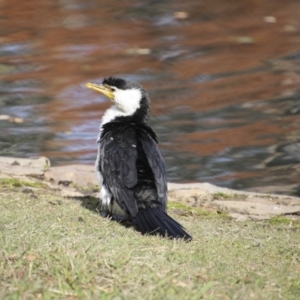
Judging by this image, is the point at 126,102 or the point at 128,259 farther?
the point at 126,102

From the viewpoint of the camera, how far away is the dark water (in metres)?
10.7

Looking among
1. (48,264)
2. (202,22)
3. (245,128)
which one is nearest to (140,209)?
(48,264)

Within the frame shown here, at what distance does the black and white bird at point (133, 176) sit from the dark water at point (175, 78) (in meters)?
3.15

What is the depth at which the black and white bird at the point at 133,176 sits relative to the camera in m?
6.15

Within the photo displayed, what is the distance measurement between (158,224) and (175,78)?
8.93m

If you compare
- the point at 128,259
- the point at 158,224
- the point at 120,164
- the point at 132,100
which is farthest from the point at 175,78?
the point at 128,259

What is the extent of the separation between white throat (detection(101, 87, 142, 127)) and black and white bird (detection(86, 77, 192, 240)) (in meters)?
0.05

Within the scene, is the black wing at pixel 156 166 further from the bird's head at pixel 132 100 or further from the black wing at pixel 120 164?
the bird's head at pixel 132 100

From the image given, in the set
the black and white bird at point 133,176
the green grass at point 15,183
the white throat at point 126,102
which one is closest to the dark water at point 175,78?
the green grass at point 15,183

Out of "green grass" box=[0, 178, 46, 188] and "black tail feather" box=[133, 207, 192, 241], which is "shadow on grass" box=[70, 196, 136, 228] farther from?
"green grass" box=[0, 178, 46, 188]

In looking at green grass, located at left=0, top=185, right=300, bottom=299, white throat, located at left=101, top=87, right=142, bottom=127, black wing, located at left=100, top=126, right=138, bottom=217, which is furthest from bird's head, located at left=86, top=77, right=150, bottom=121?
green grass, located at left=0, top=185, right=300, bottom=299

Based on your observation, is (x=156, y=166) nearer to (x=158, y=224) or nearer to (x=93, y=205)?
(x=158, y=224)

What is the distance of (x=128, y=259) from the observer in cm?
464

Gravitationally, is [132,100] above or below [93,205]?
above
